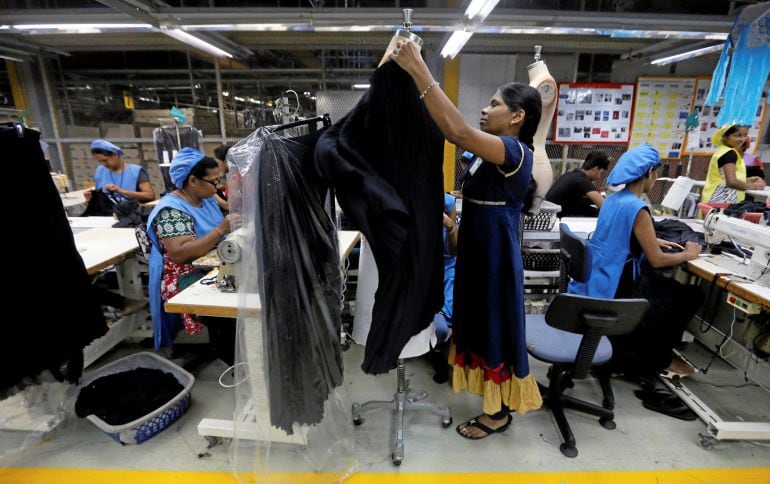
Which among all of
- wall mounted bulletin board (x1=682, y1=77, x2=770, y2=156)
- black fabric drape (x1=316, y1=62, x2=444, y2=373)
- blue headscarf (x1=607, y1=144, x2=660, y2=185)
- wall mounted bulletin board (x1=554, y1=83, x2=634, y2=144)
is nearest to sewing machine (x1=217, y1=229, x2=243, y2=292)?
black fabric drape (x1=316, y1=62, x2=444, y2=373)

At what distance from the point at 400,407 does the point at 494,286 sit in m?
0.85

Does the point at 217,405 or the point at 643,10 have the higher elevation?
the point at 643,10

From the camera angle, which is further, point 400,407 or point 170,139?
point 170,139

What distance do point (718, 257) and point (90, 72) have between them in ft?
27.5

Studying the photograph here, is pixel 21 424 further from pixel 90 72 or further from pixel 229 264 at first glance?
pixel 90 72

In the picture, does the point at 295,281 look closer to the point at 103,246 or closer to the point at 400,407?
the point at 400,407

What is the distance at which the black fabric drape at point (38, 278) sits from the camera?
1.46 meters

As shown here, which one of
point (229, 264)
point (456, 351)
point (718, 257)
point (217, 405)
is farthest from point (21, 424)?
point (718, 257)

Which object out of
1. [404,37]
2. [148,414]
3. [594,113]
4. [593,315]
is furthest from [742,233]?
[594,113]

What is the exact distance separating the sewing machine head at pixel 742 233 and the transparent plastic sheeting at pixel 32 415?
3.54m

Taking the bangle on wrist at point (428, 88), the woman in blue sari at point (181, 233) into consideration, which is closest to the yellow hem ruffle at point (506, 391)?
the bangle on wrist at point (428, 88)

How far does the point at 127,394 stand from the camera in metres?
1.99

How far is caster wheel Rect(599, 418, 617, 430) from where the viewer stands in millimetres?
2014

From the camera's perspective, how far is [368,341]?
1367mm
